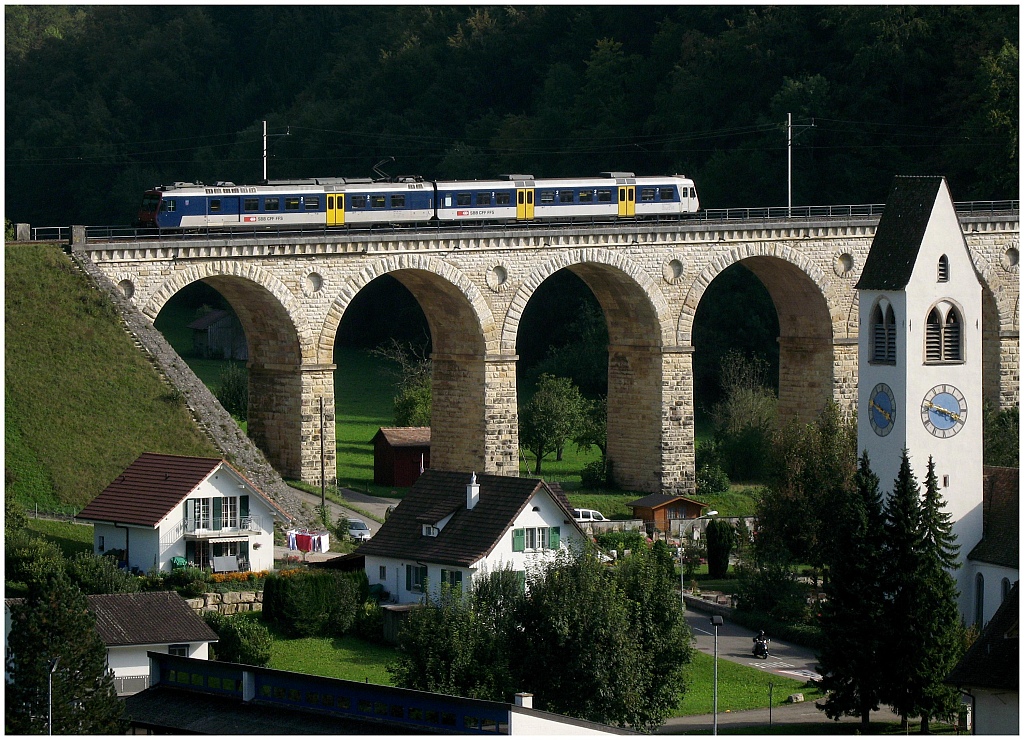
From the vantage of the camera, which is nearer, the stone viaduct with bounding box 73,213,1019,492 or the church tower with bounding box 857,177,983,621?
the church tower with bounding box 857,177,983,621

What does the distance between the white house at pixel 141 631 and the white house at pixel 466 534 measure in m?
7.14

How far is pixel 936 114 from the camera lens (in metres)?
115

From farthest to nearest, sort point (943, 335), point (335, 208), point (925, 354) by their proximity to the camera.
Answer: point (335, 208) < point (943, 335) < point (925, 354)

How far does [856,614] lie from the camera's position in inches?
2047

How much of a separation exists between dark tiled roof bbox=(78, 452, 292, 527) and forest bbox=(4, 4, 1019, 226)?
42313mm

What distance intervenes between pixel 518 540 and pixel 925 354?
12265 mm

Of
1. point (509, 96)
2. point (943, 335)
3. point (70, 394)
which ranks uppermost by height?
point (509, 96)

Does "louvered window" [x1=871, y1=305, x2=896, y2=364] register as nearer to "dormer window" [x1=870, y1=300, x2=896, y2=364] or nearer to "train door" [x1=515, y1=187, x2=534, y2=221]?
"dormer window" [x1=870, y1=300, x2=896, y2=364]

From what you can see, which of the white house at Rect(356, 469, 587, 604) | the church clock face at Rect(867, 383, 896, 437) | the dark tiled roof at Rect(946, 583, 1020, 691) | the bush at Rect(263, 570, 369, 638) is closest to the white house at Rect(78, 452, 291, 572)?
the bush at Rect(263, 570, 369, 638)

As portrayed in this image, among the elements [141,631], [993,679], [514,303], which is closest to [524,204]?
[514,303]

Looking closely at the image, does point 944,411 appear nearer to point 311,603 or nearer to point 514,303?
point 311,603

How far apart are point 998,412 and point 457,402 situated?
24.0m

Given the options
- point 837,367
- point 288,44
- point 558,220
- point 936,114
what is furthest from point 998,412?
point 288,44

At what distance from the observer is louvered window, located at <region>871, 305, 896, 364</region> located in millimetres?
58844
